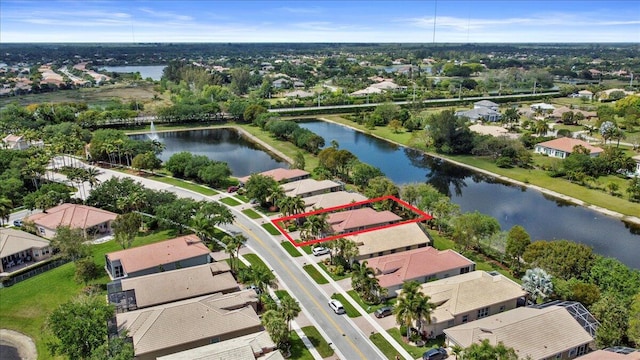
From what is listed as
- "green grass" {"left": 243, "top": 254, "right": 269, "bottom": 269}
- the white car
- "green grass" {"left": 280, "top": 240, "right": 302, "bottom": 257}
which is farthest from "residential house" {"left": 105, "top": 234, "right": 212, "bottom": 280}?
the white car

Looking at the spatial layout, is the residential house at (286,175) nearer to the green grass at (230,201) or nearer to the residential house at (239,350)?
the green grass at (230,201)

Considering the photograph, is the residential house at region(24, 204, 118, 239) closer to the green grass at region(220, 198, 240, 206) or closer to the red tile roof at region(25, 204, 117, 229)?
the red tile roof at region(25, 204, 117, 229)

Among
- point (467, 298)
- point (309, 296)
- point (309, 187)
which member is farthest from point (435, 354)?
point (309, 187)

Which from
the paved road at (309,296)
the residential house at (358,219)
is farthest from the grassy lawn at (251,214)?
the residential house at (358,219)

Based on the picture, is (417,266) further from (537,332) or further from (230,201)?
(230,201)

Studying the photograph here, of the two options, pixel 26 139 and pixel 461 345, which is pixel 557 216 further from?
pixel 26 139

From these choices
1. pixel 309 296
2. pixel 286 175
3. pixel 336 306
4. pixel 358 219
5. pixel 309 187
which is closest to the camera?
pixel 336 306

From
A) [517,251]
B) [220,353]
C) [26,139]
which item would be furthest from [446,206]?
[26,139]
